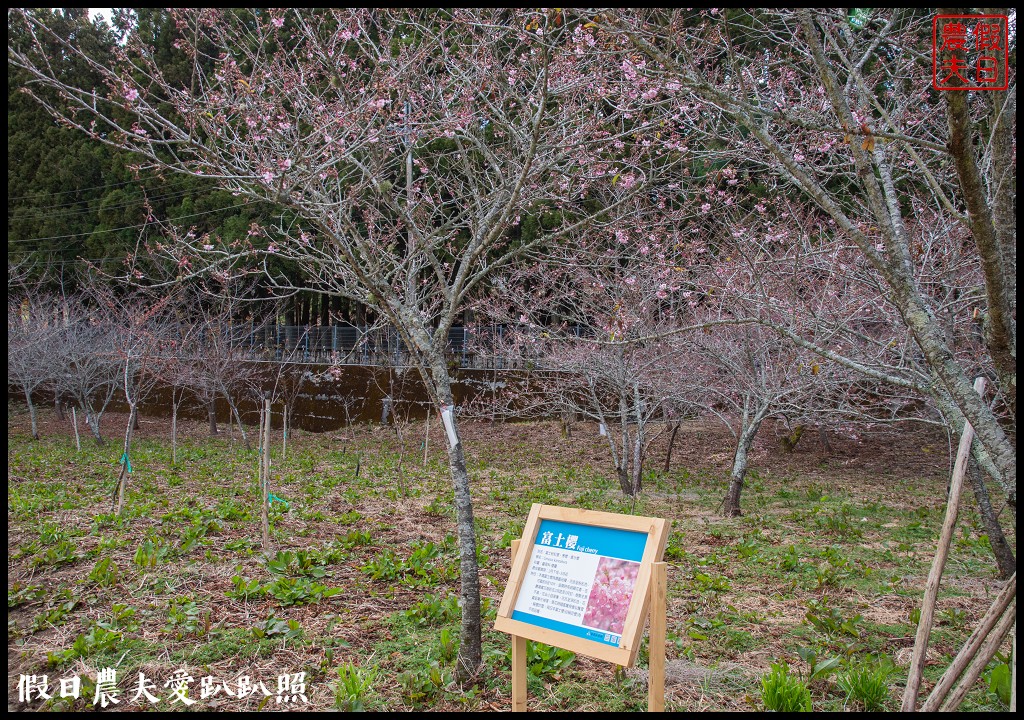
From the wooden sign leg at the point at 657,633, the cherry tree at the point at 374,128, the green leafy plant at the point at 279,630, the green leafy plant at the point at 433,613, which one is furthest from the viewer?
the green leafy plant at the point at 433,613

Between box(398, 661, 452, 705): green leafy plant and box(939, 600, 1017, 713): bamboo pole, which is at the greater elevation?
box(939, 600, 1017, 713): bamboo pole

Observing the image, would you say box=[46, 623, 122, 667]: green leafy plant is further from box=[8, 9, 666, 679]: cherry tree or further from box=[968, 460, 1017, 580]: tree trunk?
box=[968, 460, 1017, 580]: tree trunk

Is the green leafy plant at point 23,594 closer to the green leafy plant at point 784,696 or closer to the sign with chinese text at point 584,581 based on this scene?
the sign with chinese text at point 584,581

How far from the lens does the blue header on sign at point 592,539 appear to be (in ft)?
8.97

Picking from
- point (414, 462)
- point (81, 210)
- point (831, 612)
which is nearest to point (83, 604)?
point (831, 612)

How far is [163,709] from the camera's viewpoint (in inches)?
125

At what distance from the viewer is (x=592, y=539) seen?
9.49 ft

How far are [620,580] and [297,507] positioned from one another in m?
5.66

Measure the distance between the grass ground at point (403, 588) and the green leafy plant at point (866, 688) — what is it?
55mm

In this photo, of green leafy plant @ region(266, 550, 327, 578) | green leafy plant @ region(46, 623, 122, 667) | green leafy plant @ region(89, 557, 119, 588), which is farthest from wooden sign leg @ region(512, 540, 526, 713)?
green leafy plant @ region(89, 557, 119, 588)

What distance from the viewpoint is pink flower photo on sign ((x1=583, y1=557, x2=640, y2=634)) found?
265cm

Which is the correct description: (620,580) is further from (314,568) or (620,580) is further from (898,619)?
(314,568)

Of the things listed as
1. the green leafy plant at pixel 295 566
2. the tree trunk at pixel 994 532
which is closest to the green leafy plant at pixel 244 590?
the green leafy plant at pixel 295 566

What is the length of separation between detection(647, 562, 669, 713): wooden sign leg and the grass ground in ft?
1.90
